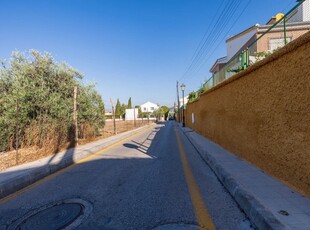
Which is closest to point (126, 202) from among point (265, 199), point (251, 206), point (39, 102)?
point (251, 206)

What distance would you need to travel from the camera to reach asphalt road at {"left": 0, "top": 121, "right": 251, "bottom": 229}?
3.22 m

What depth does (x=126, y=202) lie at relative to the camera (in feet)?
13.1

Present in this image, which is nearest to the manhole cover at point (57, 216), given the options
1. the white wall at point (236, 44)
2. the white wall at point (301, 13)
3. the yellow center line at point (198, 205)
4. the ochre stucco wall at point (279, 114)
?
the yellow center line at point (198, 205)

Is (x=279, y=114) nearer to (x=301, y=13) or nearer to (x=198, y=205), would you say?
(x=198, y=205)

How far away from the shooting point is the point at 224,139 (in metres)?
9.14

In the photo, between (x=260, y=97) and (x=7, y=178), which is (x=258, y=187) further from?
(x=7, y=178)

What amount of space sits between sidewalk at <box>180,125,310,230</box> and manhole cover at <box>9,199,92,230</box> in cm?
263

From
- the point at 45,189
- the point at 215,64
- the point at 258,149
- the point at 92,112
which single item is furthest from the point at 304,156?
the point at 215,64

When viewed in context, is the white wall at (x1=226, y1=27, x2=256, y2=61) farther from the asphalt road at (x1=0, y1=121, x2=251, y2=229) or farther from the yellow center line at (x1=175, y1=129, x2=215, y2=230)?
the yellow center line at (x1=175, y1=129, x2=215, y2=230)

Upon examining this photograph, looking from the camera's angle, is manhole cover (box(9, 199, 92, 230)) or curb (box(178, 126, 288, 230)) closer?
curb (box(178, 126, 288, 230))

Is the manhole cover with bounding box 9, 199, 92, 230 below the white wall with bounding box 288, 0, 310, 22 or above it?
below

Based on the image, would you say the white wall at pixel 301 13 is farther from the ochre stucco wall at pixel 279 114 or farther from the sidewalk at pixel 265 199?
the sidewalk at pixel 265 199

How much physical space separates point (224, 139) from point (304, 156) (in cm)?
558

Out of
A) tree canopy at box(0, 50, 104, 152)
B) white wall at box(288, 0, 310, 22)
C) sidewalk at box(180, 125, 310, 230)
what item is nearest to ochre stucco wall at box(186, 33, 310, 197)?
sidewalk at box(180, 125, 310, 230)
